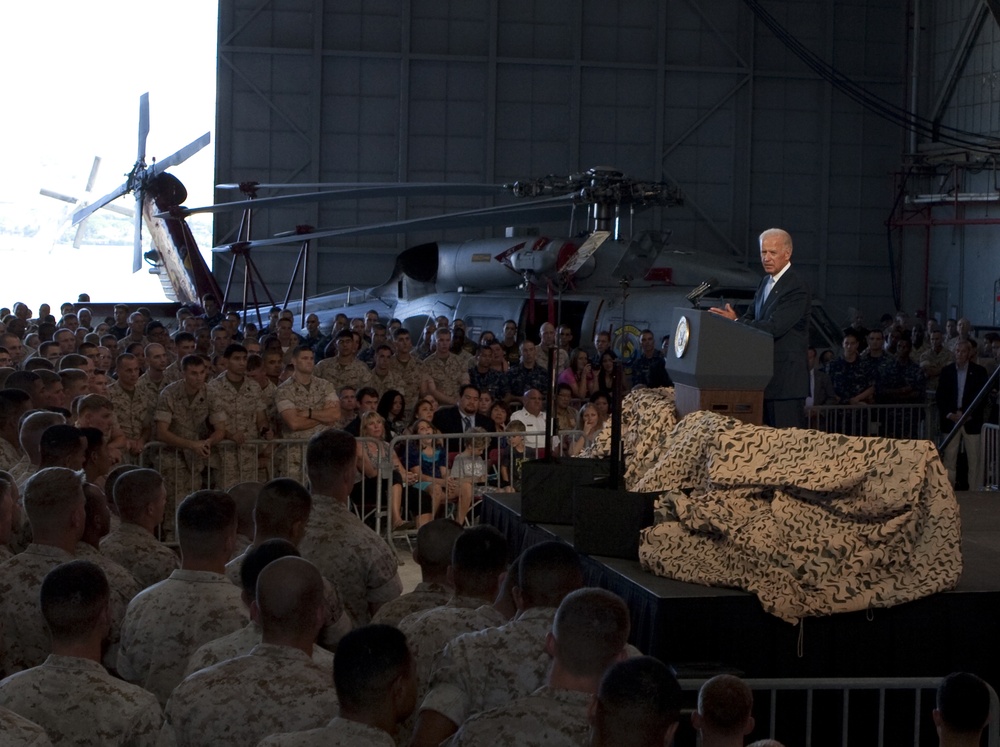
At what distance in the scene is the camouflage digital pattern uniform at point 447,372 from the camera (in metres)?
10.8

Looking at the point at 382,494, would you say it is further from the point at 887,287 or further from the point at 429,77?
the point at 887,287

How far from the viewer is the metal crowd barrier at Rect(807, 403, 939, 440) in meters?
10.6

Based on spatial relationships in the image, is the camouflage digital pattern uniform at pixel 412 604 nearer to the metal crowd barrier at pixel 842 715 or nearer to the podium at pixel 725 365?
the metal crowd barrier at pixel 842 715

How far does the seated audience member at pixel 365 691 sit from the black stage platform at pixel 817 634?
1828 mm

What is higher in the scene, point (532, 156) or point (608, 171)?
point (532, 156)

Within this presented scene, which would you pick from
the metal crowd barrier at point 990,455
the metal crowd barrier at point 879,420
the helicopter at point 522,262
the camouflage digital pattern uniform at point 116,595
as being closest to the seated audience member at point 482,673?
the camouflage digital pattern uniform at point 116,595

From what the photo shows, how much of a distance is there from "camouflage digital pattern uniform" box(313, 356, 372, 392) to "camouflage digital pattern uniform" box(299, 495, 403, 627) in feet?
18.1

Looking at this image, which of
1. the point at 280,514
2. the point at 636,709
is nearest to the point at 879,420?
the point at 280,514

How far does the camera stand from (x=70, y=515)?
3875 millimetres

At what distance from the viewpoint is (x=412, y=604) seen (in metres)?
3.77

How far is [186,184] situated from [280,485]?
18.7 m

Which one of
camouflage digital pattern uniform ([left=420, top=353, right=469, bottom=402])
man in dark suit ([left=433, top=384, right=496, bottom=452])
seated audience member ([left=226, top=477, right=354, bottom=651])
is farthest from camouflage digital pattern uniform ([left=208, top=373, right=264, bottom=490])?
seated audience member ([left=226, top=477, right=354, bottom=651])

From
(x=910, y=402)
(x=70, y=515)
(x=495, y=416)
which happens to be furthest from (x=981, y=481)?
(x=70, y=515)

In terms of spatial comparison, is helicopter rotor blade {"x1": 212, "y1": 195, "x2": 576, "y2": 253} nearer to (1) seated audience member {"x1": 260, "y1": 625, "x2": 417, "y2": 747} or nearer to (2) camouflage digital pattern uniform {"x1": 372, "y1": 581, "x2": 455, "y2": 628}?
(2) camouflage digital pattern uniform {"x1": 372, "y1": 581, "x2": 455, "y2": 628}
